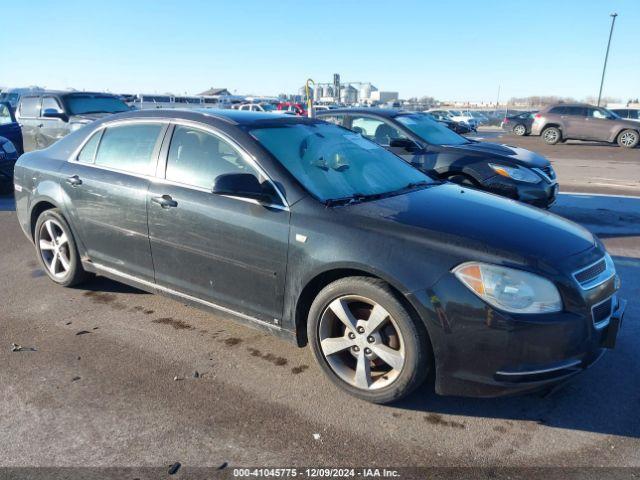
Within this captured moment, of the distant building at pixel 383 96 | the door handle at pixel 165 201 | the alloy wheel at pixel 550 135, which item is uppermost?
the distant building at pixel 383 96

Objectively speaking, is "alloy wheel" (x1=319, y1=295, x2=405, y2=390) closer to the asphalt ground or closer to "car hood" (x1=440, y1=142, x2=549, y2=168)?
the asphalt ground

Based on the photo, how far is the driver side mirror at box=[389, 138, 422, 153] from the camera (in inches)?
294

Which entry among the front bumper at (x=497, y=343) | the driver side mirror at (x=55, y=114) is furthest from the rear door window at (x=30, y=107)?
the front bumper at (x=497, y=343)

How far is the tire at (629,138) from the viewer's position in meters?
20.8

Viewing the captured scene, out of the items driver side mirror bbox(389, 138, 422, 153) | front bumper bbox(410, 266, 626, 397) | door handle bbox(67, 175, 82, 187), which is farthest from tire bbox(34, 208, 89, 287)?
driver side mirror bbox(389, 138, 422, 153)

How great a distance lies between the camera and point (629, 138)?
68.7ft

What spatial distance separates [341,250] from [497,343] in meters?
0.97

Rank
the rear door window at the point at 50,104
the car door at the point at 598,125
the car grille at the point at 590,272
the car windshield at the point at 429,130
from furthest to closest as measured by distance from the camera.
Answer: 1. the car door at the point at 598,125
2. the rear door window at the point at 50,104
3. the car windshield at the point at 429,130
4. the car grille at the point at 590,272

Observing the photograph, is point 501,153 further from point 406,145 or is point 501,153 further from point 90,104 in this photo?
point 90,104

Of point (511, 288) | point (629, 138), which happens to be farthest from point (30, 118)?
point (629, 138)

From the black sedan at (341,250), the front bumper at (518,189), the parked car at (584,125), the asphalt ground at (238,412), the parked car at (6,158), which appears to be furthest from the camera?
the parked car at (584,125)

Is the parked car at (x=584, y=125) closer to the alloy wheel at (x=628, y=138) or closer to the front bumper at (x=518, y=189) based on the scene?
the alloy wheel at (x=628, y=138)

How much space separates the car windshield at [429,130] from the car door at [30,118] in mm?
9334

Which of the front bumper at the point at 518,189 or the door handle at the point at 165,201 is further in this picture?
the front bumper at the point at 518,189
